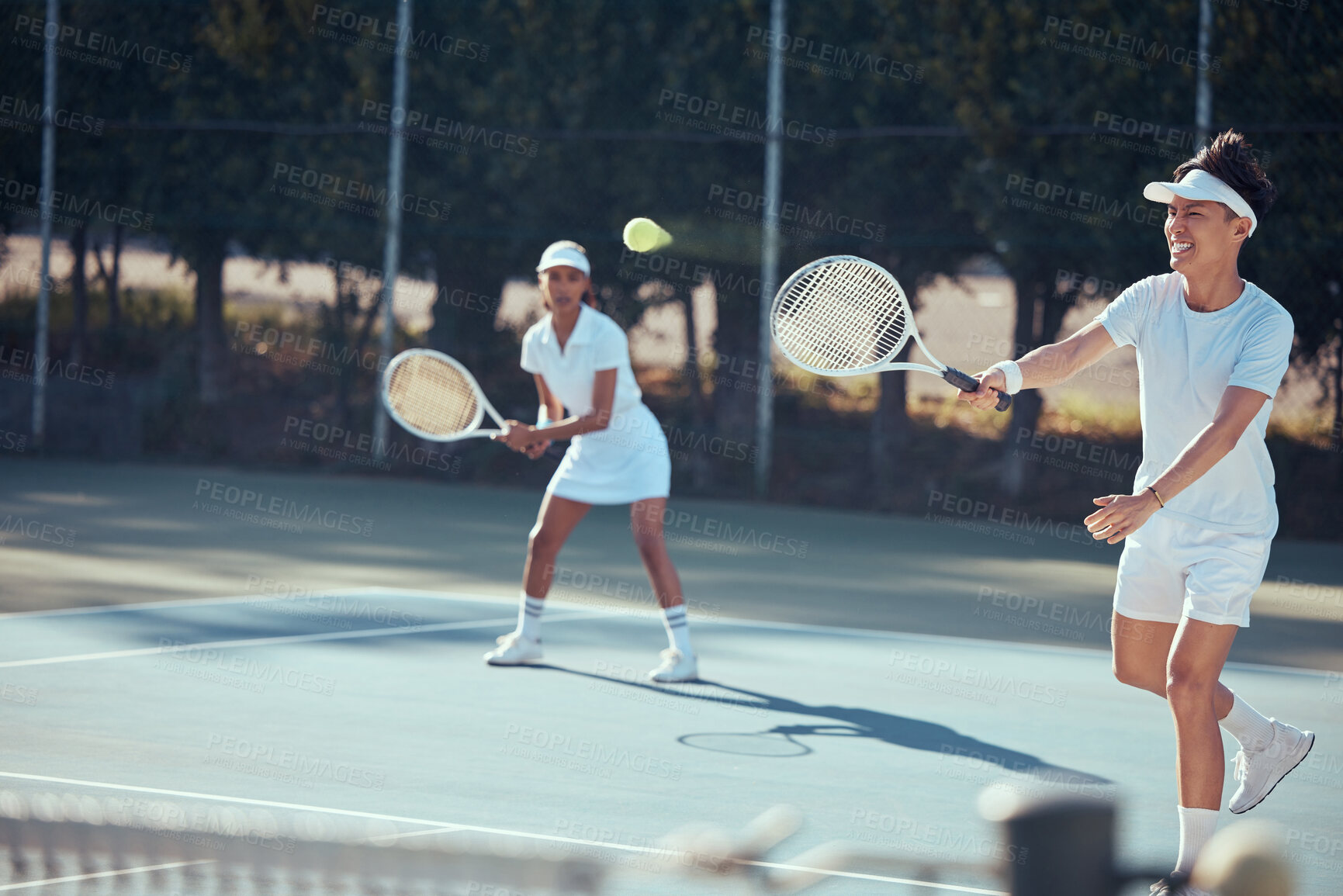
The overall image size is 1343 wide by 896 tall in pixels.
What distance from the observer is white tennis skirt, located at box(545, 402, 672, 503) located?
586 cm

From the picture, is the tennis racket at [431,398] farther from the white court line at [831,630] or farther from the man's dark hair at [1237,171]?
the man's dark hair at [1237,171]

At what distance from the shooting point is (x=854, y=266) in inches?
176

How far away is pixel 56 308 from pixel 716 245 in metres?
5.43

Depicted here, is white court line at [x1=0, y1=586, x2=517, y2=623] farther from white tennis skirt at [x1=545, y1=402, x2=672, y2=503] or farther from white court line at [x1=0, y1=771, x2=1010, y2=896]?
white court line at [x1=0, y1=771, x2=1010, y2=896]

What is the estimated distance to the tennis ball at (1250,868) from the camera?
1.38 meters

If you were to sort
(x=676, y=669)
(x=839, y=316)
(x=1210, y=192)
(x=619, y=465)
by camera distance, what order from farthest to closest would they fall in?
(x=619, y=465) < (x=676, y=669) < (x=839, y=316) < (x=1210, y=192)

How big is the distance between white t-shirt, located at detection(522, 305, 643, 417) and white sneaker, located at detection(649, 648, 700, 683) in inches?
34.1

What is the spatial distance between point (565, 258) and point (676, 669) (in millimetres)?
1439

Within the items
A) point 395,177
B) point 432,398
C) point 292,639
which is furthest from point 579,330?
point 395,177

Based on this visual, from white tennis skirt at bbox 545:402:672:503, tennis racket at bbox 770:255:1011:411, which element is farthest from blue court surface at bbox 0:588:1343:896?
tennis racket at bbox 770:255:1011:411

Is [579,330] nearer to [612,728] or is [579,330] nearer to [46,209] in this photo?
[612,728]

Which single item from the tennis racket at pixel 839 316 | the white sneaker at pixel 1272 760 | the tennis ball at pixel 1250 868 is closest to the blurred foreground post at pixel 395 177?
the tennis racket at pixel 839 316

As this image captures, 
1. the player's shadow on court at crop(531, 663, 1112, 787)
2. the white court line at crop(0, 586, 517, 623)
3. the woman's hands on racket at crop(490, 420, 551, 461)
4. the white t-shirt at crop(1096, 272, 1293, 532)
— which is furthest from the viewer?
the white court line at crop(0, 586, 517, 623)

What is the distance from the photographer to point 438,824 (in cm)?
381
